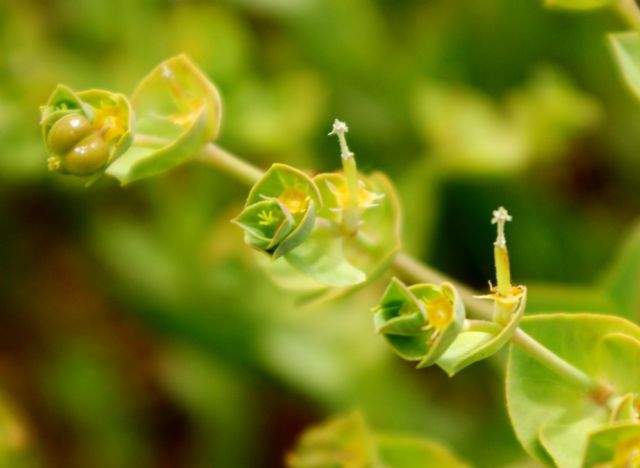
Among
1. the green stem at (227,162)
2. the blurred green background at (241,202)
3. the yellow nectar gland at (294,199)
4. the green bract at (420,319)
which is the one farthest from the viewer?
the blurred green background at (241,202)

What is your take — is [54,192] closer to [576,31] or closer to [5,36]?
[5,36]

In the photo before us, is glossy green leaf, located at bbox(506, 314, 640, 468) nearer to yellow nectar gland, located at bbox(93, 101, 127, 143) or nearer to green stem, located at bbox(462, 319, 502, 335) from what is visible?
green stem, located at bbox(462, 319, 502, 335)

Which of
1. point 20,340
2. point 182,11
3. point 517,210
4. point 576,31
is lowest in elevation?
point 20,340

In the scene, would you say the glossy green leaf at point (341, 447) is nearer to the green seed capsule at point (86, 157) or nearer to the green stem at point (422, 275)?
the green stem at point (422, 275)

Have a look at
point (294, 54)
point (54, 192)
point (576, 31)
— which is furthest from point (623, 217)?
point (54, 192)

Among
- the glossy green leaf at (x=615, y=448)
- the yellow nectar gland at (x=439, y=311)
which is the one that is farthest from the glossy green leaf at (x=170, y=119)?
the glossy green leaf at (x=615, y=448)

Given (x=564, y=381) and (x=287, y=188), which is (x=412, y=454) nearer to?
(x=564, y=381)
